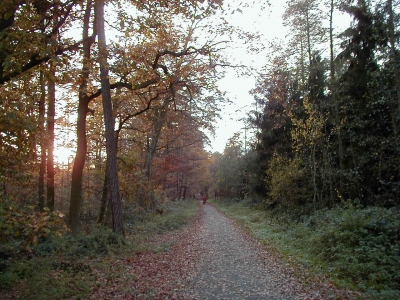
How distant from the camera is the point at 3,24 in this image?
6.03m

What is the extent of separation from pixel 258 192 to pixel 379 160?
41.7 feet

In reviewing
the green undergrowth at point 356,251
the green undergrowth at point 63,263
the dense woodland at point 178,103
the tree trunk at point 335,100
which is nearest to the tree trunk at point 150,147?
the dense woodland at point 178,103

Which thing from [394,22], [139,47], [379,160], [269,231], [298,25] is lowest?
[269,231]

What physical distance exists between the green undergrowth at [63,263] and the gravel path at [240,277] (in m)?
2.12

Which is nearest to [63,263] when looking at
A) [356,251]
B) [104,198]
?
[356,251]

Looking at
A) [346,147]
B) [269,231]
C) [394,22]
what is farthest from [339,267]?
[346,147]

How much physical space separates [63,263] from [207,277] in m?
3.68

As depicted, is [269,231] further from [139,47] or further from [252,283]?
[139,47]

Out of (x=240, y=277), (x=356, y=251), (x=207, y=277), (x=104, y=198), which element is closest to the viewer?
(x=240, y=277)

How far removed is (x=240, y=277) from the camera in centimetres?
773

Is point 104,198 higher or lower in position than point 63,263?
higher

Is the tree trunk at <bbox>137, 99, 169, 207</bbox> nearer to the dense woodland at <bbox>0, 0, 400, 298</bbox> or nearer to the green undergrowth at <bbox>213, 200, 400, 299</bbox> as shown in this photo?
the dense woodland at <bbox>0, 0, 400, 298</bbox>

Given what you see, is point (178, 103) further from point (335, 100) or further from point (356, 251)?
point (356, 251)

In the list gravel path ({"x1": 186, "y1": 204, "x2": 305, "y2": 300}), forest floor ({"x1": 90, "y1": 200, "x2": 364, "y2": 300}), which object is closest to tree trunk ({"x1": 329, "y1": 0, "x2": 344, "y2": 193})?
forest floor ({"x1": 90, "y1": 200, "x2": 364, "y2": 300})
